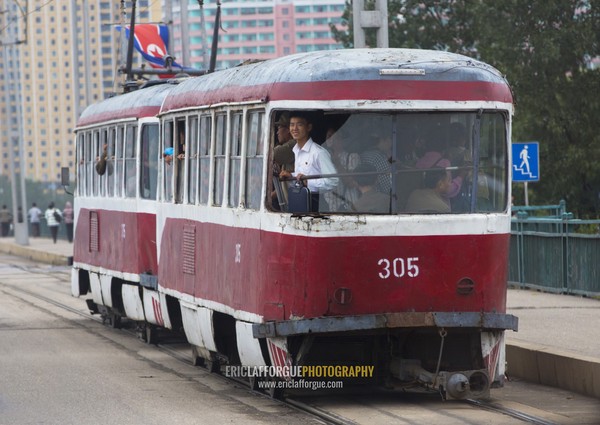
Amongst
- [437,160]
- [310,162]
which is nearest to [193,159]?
[310,162]

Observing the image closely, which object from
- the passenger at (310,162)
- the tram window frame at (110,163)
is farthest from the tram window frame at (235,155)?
the tram window frame at (110,163)

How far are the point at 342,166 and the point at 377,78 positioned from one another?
2.37 ft

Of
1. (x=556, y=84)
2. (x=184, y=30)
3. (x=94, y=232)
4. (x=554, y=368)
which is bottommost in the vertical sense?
(x=554, y=368)

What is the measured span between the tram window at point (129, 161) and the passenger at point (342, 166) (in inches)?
291

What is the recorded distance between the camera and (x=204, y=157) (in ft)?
49.7

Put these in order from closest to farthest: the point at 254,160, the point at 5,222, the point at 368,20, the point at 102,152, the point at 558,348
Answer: the point at 254,160 → the point at 558,348 → the point at 368,20 → the point at 102,152 → the point at 5,222

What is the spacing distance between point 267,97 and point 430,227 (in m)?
1.65

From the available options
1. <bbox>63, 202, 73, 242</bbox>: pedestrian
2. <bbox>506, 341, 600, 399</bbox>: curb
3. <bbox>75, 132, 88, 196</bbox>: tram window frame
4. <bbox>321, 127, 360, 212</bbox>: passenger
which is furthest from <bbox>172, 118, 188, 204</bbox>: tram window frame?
<bbox>63, 202, 73, 242</bbox>: pedestrian

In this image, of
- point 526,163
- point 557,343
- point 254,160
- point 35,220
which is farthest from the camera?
point 35,220

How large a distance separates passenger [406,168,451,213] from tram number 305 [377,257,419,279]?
1.28ft

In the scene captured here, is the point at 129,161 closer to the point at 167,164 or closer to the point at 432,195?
the point at 167,164

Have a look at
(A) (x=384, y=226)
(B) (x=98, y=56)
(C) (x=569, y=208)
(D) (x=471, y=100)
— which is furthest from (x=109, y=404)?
(B) (x=98, y=56)

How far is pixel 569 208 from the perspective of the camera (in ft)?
136

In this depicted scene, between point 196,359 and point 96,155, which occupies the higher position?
point 96,155
